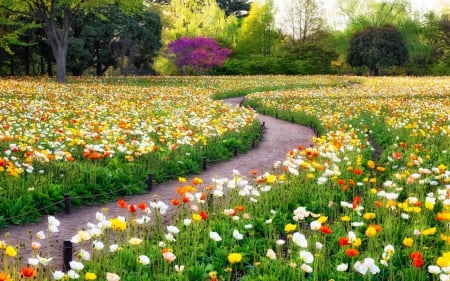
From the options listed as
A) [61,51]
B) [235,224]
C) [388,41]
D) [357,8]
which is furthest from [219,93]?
[357,8]

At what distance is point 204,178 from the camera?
931cm

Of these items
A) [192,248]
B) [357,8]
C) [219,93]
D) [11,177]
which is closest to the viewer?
[192,248]

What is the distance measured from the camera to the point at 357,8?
238 ft

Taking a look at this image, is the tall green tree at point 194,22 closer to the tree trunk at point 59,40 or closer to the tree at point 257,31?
the tree at point 257,31

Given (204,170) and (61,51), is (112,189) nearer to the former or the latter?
(204,170)

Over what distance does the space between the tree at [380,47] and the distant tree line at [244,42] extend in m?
0.12

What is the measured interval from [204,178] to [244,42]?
2148 inches

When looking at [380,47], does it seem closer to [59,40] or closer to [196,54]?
[196,54]

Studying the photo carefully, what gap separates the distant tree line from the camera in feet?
151

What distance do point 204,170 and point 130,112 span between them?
607 centimetres

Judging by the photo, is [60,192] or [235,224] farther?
[60,192]

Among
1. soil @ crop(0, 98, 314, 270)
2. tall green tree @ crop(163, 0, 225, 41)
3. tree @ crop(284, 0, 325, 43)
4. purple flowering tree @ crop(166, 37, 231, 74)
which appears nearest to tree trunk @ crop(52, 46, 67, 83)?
soil @ crop(0, 98, 314, 270)

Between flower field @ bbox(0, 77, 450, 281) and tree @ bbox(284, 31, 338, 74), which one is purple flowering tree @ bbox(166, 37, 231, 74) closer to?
tree @ bbox(284, 31, 338, 74)

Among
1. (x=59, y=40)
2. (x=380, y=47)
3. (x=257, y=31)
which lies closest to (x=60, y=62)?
(x=59, y=40)
